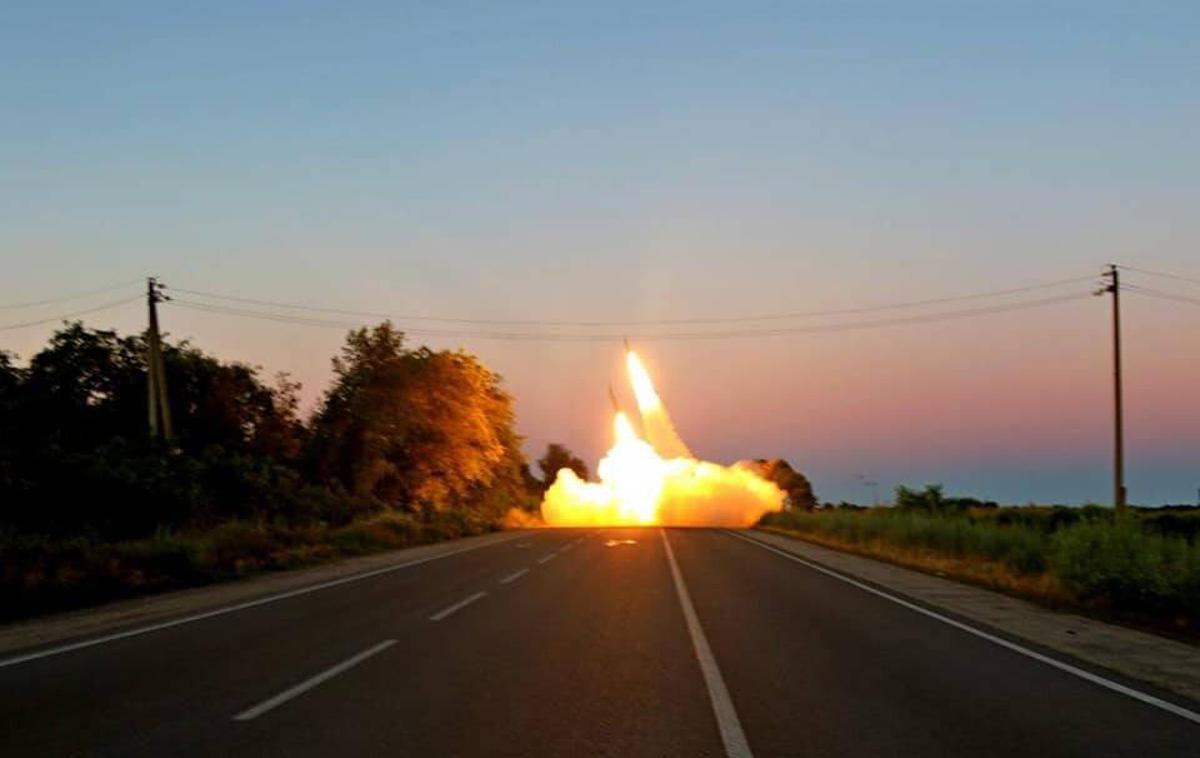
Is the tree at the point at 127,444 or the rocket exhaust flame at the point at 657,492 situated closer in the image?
the tree at the point at 127,444

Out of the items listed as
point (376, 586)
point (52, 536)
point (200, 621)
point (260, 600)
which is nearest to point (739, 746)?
point (200, 621)

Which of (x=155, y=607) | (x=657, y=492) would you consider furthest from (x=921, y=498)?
(x=155, y=607)

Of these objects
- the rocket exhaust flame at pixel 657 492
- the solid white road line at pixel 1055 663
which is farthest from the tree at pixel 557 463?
the solid white road line at pixel 1055 663

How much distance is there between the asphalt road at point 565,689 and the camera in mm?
7254

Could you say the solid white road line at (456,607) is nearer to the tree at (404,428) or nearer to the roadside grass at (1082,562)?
the roadside grass at (1082,562)

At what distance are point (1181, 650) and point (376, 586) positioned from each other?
1301 centimetres

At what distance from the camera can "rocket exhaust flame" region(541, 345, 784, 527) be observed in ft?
232

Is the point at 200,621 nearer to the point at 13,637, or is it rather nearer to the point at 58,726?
the point at 13,637

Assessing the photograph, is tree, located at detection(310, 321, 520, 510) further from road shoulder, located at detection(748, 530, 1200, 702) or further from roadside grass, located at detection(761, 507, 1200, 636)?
road shoulder, located at detection(748, 530, 1200, 702)

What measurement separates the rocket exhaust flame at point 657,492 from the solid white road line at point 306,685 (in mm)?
57794

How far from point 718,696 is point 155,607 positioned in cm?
1040

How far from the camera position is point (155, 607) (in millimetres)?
16000

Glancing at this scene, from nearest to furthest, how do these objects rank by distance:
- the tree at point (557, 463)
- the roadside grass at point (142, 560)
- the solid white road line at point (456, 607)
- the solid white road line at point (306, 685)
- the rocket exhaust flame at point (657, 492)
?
1. the solid white road line at point (306, 685)
2. the solid white road line at point (456, 607)
3. the roadside grass at point (142, 560)
4. the rocket exhaust flame at point (657, 492)
5. the tree at point (557, 463)

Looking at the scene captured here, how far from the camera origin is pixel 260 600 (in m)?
16.9
